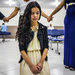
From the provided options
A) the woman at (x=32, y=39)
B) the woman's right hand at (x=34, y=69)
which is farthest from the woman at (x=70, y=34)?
the woman's right hand at (x=34, y=69)

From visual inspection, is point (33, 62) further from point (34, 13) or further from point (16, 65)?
point (16, 65)

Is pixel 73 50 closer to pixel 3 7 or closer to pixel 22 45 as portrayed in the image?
pixel 22 45

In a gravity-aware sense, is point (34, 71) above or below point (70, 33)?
below

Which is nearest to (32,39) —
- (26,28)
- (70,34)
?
(26,28)

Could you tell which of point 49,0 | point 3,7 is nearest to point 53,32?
point 49,0

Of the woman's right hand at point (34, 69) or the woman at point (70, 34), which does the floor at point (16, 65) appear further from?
the woman's right hand at point (34, 69)

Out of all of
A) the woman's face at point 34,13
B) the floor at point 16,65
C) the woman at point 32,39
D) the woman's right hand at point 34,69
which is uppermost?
the woman's face at point 34,13

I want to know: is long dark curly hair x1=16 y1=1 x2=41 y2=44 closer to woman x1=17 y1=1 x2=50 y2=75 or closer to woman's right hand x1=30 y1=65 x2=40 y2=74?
woman x1=17 y1=1 x2=50 y2=75

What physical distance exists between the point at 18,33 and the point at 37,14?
0.69 ft

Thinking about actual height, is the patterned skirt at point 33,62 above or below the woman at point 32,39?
below

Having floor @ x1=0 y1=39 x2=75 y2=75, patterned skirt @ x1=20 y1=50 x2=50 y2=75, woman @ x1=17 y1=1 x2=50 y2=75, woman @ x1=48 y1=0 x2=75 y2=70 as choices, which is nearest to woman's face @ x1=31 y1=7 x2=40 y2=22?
woman @ x1=17 y1=1 x2=50 y2=75

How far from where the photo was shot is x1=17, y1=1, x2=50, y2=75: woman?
94 cm

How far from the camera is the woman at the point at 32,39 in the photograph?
0.94 metres

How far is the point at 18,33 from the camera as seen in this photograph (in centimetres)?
97
